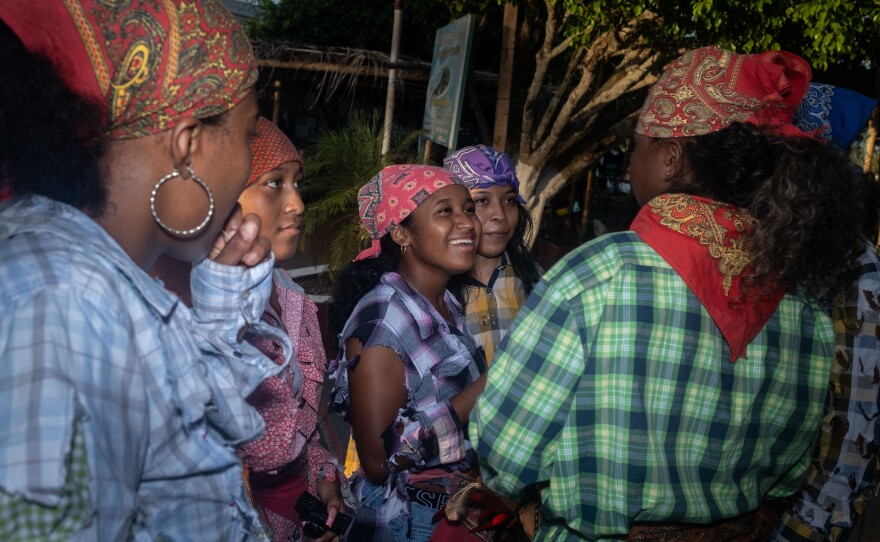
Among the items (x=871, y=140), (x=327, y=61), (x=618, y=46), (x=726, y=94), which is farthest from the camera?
(x=871, y=140)

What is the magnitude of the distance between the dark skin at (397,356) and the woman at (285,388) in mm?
174

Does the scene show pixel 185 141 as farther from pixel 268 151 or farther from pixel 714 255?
pixel 268 151

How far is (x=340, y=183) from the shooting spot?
7828 millimetres

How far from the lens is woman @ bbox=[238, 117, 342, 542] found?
2197mm

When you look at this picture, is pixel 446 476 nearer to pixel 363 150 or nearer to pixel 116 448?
pixel 116 448

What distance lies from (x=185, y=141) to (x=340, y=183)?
260 inches

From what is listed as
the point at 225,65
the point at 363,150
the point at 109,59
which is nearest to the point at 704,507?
the point at 225,65

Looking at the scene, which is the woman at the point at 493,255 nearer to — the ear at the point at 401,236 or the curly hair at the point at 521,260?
the curly hair at the point at 521,260

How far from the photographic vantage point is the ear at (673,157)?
6.29 feet

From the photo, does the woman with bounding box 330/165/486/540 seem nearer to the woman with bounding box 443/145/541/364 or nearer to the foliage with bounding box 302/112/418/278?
the woman with bounding box 443/145/541/364

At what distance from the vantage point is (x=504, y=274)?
138 inches

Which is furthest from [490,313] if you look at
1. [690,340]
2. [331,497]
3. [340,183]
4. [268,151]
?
[340,183]

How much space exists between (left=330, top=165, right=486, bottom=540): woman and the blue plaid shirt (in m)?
1.06

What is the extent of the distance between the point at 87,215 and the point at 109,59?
259 mm
